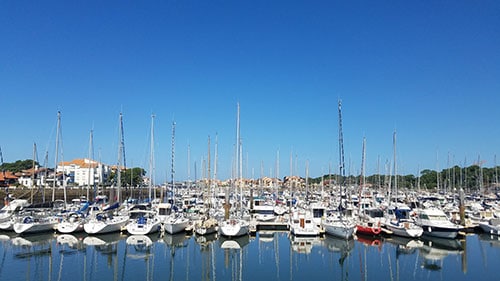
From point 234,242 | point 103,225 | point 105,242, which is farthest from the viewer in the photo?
point 103,225

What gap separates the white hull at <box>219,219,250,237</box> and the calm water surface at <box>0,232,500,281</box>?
29.5 inches

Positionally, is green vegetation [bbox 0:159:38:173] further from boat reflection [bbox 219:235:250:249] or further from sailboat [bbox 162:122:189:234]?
boat reflection [bbox 219:235:250:249]

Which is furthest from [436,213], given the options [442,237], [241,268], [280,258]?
[241,268]

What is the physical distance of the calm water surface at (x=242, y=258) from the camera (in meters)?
25.5

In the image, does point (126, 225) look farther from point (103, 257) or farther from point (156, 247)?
point (103, 257)

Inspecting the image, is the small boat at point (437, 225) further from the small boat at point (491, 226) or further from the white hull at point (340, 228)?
the white hull at point (340, 228)

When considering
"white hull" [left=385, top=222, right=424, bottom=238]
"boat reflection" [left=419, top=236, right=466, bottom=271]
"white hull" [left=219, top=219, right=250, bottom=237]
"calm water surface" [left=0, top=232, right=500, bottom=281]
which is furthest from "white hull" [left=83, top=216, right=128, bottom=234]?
"boat reflection" [left=419, top=236, right=466, bottom=271]

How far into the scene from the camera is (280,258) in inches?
1195

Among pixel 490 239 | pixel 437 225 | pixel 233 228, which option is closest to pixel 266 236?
pixel 233 228

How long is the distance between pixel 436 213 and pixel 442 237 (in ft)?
7.45

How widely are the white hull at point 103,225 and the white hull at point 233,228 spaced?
10.2 m

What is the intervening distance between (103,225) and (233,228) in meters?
12.3

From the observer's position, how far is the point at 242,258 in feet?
98.8

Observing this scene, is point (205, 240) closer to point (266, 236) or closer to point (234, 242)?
point (234, 242)
